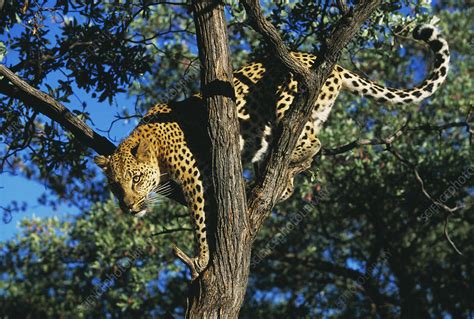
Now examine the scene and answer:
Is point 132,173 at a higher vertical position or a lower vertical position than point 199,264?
higher

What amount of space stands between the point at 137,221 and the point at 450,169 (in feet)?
18.8

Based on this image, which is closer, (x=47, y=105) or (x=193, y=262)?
(x=193, y=262)

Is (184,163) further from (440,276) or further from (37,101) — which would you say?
(440,276)

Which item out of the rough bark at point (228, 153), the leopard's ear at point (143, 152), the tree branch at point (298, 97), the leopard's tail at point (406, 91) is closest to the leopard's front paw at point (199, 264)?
the rough bark at point (228, 153)

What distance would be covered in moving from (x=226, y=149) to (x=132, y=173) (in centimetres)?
171

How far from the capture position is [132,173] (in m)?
6.71

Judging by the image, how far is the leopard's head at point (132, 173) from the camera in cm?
671

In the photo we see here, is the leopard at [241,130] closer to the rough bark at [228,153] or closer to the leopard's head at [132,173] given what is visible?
the leopard's head at [132,173]

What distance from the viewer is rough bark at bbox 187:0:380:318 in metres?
5.30

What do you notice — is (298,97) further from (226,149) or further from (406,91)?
(406,91)

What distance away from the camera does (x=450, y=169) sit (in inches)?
460

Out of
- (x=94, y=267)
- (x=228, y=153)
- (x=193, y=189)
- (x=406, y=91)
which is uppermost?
(x=94, y=267)

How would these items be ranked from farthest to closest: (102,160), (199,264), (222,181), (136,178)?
(136,178)
(102,160)
(199,264)
(222,181)

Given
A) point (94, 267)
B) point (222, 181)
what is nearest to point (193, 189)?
point (222, 181)
